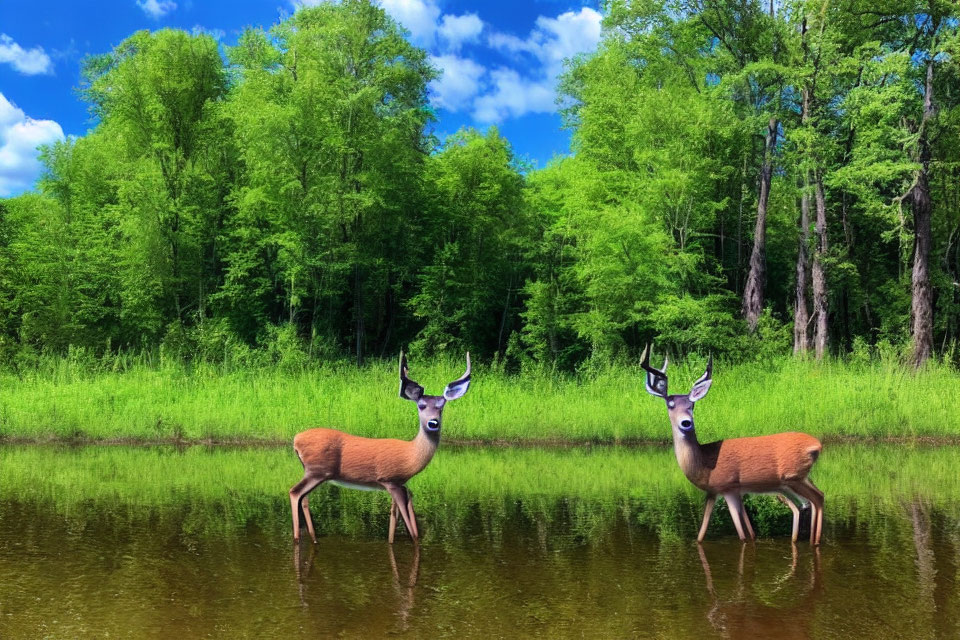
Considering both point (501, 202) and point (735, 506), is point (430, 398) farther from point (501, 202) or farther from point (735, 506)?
point (501, 202)

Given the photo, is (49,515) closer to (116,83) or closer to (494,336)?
(116,83)

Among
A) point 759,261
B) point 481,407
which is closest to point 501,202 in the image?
point 759,261

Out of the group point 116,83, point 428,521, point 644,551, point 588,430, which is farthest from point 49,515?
point 116,83

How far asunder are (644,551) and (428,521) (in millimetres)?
2319

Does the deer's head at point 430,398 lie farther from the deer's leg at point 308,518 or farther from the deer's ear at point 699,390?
the deer's ear at point 699,390

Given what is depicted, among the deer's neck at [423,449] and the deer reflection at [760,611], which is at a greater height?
the deer's neck at [423,449]

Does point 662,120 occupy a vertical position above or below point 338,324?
above

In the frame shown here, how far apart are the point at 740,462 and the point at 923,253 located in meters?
20.4

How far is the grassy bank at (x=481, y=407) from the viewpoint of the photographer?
1434cm

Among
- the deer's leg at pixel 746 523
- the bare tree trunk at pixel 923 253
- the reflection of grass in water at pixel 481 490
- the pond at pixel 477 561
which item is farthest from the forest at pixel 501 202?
the deer's leg at pixel 746 523

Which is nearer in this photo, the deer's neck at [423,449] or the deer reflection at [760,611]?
the deer reflection at [760,611]

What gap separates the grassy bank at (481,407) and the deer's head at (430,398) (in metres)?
6.95

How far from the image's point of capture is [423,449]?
690 centimetres

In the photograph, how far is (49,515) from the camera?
8.20 metres
